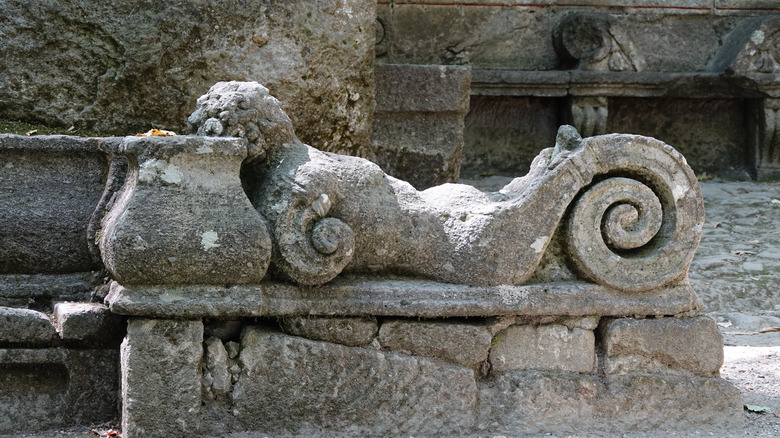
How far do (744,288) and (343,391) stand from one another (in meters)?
2.82

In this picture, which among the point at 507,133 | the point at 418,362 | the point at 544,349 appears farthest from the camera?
the point at 507,133

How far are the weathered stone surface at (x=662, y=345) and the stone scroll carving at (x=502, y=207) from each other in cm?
13

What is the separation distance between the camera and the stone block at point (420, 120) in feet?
17.1

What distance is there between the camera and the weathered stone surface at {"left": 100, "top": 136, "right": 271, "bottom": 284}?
2742 mm

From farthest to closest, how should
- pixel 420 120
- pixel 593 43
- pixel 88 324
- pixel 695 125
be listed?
pixel 695 125 < pixel 593 43 < pixel 420 120 < pixel 88 324

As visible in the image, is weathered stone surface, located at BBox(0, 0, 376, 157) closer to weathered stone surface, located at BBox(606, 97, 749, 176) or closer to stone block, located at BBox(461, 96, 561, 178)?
stone block, located at BBox(461, 96, 561, 178)

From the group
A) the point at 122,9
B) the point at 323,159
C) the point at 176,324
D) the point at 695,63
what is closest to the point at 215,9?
the point at 122,9

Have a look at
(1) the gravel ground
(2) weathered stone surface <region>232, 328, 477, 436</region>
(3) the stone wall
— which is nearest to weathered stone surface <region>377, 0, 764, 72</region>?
(3) the stone wall

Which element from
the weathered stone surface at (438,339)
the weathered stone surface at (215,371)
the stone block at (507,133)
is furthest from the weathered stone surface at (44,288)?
the stone block at (507,133)

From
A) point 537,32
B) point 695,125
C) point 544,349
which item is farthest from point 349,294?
point 695,125

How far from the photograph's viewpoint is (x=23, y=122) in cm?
399

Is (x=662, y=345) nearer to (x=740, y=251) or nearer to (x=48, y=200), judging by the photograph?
(x=48, y=200)

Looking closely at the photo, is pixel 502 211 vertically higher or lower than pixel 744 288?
higher

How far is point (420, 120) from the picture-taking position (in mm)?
5305
